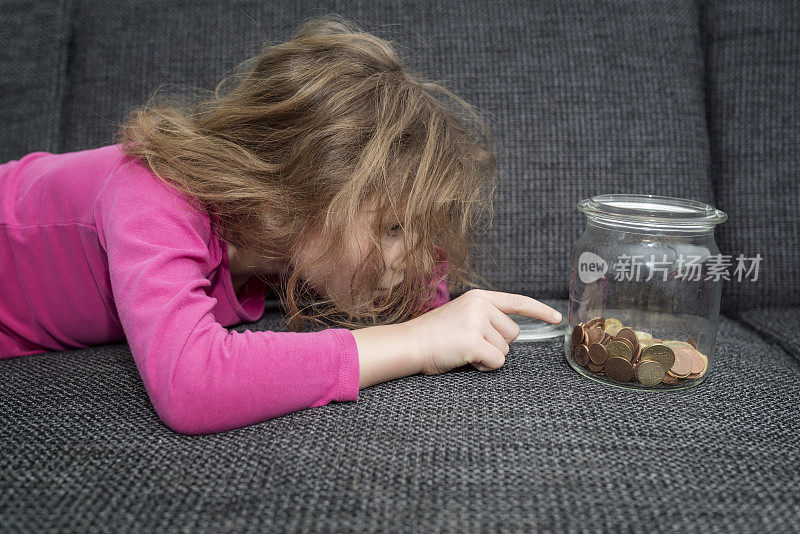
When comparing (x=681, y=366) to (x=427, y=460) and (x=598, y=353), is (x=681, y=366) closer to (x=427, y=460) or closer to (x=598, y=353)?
(x=598, y=353)

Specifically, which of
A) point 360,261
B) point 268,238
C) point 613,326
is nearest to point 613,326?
point 613,326

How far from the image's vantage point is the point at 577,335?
811 mm

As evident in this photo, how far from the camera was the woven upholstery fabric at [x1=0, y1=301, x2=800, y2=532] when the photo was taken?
0.50 meters

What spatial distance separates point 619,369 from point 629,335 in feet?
0.15

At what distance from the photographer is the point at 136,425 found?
25.9 inches

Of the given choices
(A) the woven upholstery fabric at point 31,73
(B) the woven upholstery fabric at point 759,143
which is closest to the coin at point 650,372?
(B) the woven upholstery fabric at point 759,143

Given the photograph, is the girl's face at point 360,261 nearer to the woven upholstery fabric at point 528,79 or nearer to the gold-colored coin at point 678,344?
the woven upholstery fabric at point 528,79

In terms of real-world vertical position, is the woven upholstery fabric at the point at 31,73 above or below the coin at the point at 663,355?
above

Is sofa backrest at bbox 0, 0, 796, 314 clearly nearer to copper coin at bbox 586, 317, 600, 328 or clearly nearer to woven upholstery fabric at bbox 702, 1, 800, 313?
woven upholstery fabric at bbox 702, 1, 800, 313

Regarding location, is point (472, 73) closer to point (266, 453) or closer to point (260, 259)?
point (260, 259)

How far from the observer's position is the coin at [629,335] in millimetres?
757

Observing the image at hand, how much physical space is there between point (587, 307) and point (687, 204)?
189mm

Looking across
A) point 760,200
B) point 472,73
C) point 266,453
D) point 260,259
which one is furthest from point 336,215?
point 760,200

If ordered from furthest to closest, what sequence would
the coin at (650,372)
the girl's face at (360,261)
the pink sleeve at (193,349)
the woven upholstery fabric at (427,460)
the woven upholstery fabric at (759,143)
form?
the woven upholstery fabric at (759,143), the girl's face at (360,261), the coin at (650,372), the pink sleeve at (193,349), the woven upholstery fabric at (427,460)
